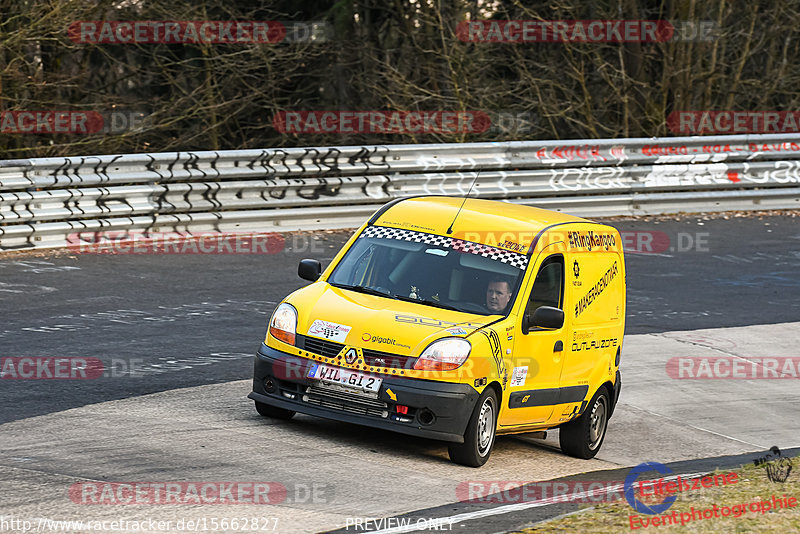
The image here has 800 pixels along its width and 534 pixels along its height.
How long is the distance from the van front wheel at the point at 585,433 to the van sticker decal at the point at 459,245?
1347 mm

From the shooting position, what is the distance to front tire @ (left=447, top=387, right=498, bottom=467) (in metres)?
7.97

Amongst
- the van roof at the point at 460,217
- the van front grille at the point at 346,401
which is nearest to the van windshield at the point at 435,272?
the van roof at the point at 460,217

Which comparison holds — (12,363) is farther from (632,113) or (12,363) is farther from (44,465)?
(632,113)

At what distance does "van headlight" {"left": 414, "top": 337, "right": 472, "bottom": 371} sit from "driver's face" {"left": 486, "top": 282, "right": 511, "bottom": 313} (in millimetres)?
703

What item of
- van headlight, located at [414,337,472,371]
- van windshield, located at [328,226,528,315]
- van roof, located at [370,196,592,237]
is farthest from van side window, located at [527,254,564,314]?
Result: van headlight, located at [414,337,472,371]

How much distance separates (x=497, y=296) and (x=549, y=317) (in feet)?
1.52

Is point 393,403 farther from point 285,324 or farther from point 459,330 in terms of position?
point 285,324

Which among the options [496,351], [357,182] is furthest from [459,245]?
[357,182]

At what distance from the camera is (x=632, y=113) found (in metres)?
24.8

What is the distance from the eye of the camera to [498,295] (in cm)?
863

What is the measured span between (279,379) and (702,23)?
18.7m

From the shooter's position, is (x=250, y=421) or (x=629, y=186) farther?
(x=629, y=186)

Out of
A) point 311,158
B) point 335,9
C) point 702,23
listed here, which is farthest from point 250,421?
point 702,23

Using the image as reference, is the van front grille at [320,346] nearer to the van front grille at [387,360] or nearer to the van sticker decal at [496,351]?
the van front grille at [387,360]
